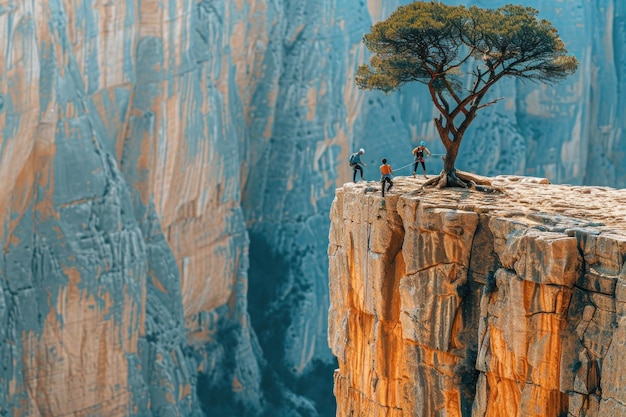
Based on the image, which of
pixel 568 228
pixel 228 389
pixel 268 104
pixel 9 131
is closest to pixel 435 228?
pixel 568 228

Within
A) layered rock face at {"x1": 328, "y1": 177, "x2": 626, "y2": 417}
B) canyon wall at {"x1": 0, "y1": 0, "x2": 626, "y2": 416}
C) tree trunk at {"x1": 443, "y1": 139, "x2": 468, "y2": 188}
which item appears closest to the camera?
layered rock face at {"x1": 328, "y1": 177, "x2": 626, "y2": 417}

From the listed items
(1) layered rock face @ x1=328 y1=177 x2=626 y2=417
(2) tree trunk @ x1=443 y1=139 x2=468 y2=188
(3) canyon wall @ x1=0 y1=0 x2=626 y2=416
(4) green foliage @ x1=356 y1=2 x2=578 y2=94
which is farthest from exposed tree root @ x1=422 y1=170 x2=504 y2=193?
(3) canyon wall @ x1=0 y1=0 x2=626 y2=416

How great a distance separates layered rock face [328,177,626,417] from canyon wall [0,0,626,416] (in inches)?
795

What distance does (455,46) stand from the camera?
1084 inches

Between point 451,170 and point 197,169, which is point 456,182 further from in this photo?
point 197,169

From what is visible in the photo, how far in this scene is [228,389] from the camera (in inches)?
2336

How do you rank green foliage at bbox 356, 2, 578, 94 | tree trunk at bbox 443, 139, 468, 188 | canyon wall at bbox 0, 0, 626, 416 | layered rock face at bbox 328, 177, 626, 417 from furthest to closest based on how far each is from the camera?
canyon wall at bbox 0, 0, 626, 416
green foliage at bbox 356, 2, 578, 94
tree trunk at bbox 443, 139, 468, 188
layered rock face at bbox 328, 177, 626, 417

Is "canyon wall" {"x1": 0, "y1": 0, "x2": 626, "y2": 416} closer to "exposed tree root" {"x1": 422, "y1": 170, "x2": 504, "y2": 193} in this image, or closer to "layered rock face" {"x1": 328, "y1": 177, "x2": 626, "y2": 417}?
"layered rock face" {"x1": 328, "y1": 177, "x2": 626, "y2": 417}

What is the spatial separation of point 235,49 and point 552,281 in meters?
42.6

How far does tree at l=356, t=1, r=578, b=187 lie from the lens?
26766mm

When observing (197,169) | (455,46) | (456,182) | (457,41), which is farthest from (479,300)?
(197,169)

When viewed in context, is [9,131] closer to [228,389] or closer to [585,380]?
[228,389]

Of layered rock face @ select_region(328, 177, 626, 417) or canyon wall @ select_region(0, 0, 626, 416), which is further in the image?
canyon wall @ select_region(0, 0, 626, 416)

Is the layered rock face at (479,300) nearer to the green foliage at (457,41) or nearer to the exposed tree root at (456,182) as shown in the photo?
the exposed tree root at (456,182)
